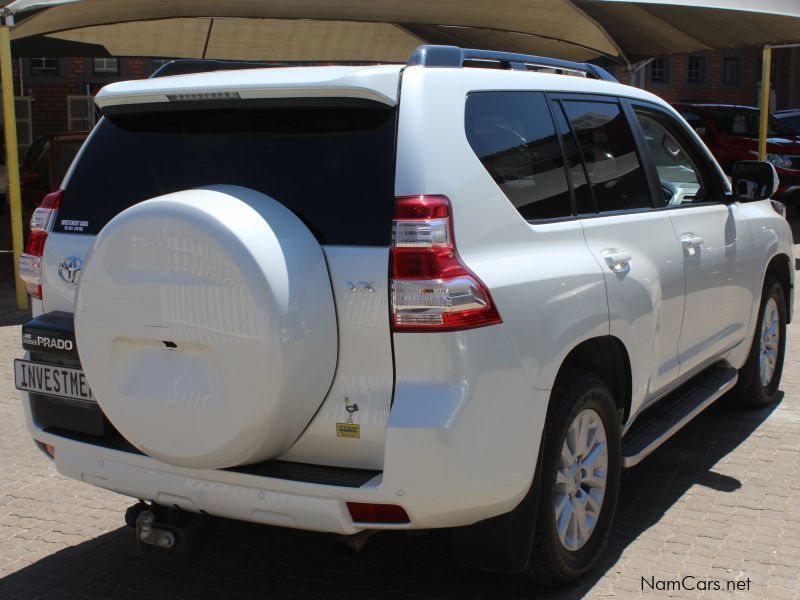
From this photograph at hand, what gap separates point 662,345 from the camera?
4.31 metres

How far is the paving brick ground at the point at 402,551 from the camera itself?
12.5ft

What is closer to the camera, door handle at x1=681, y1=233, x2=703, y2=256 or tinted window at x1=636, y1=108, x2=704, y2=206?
door handle at x1=681, y1=233, x2=703, y2=256

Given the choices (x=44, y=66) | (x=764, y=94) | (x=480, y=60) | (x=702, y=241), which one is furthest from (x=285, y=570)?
(x=44, y=66)

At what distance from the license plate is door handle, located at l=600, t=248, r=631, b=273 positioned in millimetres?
1919

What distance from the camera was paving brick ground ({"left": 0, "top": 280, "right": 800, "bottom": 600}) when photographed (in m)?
3.82

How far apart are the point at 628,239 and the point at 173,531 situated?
207 centimetres

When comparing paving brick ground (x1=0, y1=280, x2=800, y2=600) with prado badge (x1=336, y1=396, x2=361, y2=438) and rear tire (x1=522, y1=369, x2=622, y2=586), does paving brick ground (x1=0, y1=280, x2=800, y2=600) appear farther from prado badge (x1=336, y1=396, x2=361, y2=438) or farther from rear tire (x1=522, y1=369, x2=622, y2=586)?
prado badge (x1=336, y1=396, x2=361, y2=438)

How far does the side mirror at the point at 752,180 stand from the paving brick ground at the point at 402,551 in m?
1.38

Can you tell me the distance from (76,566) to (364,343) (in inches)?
71.9

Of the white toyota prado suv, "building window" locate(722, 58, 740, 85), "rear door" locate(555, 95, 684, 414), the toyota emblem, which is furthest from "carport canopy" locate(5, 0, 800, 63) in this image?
"building window" locate(722, 58, 740, 85)

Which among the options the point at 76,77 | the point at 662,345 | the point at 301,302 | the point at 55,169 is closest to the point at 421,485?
the point at 301,302

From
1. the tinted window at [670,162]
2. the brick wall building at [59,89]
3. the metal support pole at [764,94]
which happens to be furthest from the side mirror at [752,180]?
the brick wall building at [59,89]

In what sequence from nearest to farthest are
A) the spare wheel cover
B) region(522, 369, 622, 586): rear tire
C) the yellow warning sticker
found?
the spare wheel cover → the yellow warning sticker → region(522, 369, 622, 586): rear tire

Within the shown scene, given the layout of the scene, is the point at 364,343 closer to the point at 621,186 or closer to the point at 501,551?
the point at 501,551
